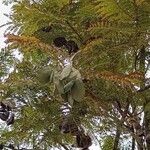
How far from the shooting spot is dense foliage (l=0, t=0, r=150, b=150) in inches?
111

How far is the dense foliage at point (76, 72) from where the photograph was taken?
2820 millimetres

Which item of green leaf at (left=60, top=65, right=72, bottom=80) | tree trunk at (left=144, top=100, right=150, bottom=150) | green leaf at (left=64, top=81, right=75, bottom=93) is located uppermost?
tree trunk at (left=144, top=100, right=150, bottom=150)

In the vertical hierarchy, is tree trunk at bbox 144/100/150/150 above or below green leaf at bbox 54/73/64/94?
above

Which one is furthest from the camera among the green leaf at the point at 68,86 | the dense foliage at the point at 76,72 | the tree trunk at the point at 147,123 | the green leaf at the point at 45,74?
the tree trunk at the point at 147,123

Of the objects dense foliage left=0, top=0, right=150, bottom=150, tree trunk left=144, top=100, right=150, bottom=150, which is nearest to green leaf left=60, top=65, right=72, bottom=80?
dense foliage left=0, top=0, right=150, bottom=150

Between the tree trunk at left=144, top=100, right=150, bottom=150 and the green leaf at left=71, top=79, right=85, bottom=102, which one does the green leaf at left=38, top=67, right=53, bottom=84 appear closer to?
the green leaf at left=71, top=79, right=85, bottom=102

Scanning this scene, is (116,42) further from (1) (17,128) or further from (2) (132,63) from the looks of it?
(1) (17,128)

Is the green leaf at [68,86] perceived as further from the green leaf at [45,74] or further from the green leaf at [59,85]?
the green leaf at [45,74]

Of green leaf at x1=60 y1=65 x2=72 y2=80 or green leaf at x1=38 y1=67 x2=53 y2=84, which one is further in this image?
green leaf at x1=38 y1=67 x2=53 y2=84

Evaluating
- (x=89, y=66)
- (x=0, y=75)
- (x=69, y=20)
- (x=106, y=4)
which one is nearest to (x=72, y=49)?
(x=69, y=20)

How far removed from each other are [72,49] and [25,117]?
82cm

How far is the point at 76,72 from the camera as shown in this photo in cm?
237

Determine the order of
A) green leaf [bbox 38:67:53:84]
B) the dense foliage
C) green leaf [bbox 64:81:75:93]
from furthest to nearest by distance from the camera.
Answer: the dense foliage < green leaf [bbox 38:67:53:84] < green leaf [bbox 64:81:75:93]

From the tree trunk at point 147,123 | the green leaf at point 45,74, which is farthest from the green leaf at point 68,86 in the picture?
the tree trunk at point 147,123
